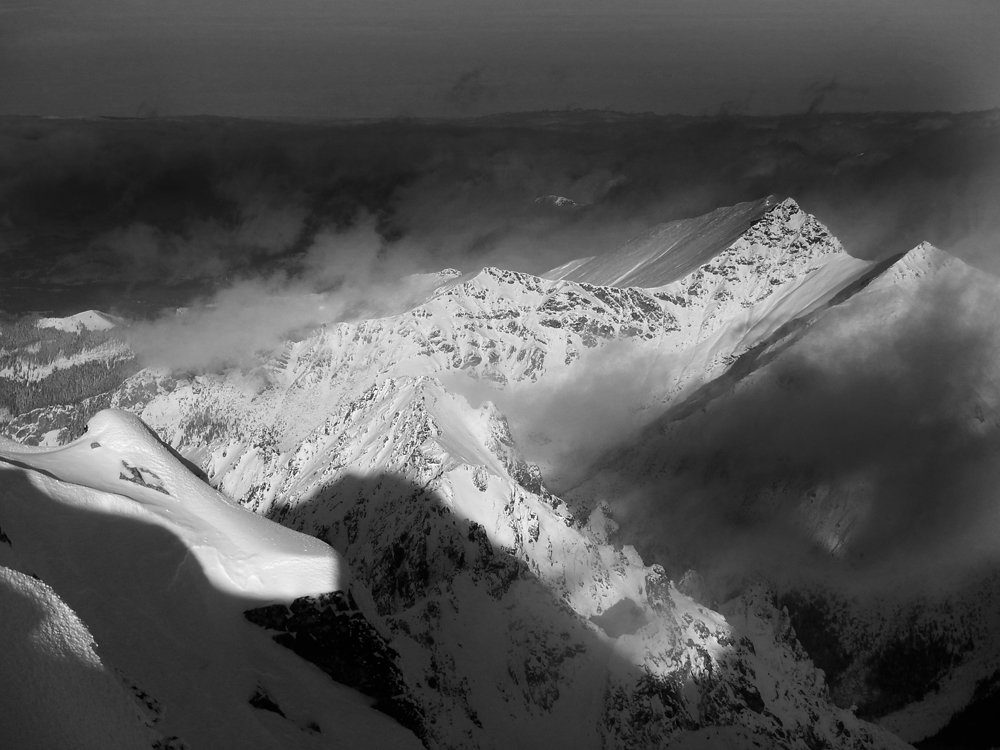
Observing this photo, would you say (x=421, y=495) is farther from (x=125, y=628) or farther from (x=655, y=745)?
(x=125, y=628)

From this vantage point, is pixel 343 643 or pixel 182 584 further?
pixel 343 643

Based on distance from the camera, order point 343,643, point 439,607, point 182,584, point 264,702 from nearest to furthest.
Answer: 1. point 264,702
2. point 182,584
3. point 343,643
4. point 439,607

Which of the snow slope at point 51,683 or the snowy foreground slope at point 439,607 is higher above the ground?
the snow slope at point 51,683

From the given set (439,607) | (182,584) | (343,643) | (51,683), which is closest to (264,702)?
(343,643)

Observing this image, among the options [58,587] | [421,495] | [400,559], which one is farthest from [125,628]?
[421,495]

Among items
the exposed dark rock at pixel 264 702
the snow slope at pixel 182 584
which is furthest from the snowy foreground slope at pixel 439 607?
the exposed dark rock at pixel 264 702

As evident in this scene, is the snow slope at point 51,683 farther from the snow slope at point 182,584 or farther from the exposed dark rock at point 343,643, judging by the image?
the exposed dark rock at point 343,643

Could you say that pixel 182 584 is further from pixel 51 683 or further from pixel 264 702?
pixel 51 683

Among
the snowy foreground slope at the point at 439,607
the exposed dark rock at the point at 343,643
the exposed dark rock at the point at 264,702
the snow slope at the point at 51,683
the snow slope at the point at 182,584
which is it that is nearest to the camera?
the snow slope at the point at 51,683

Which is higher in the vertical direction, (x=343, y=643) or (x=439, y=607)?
(x=343, y=643)
